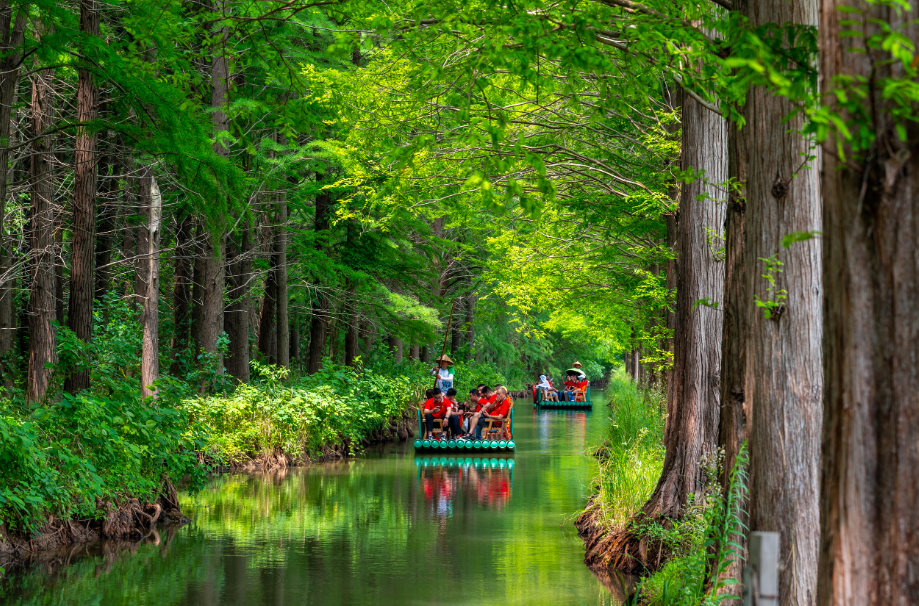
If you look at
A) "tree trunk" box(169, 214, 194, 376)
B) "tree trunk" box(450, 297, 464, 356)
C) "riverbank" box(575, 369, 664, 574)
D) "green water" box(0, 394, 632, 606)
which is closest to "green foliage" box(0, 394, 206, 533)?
"green water" box(0, 394, 632, 606)

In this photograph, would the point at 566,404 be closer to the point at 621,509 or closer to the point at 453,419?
the point at 453,419

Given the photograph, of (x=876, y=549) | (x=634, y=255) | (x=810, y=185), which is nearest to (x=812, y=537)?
(x=810, y=185)

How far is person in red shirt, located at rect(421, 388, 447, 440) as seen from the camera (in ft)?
78.9

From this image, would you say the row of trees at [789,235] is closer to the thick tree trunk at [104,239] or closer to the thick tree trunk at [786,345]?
the thick tree trunk at [786,345]

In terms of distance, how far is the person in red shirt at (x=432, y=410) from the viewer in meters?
24.0

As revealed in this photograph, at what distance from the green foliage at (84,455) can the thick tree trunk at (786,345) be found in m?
Result: 7.09

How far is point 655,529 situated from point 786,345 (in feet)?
14.6

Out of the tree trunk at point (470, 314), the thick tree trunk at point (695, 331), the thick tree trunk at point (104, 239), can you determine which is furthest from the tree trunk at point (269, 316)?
the tree trunk at point (470, 314)

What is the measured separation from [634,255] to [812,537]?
14.7 meters

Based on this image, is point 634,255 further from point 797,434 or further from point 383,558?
point 797,434

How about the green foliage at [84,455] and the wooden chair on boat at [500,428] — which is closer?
the green foliage at [84,455]

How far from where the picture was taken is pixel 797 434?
5.60m

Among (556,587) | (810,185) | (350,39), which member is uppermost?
(350,39)

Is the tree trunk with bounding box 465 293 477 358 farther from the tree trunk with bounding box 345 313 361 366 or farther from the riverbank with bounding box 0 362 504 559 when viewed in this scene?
the riverbank with bounding box 0 362 504 559
